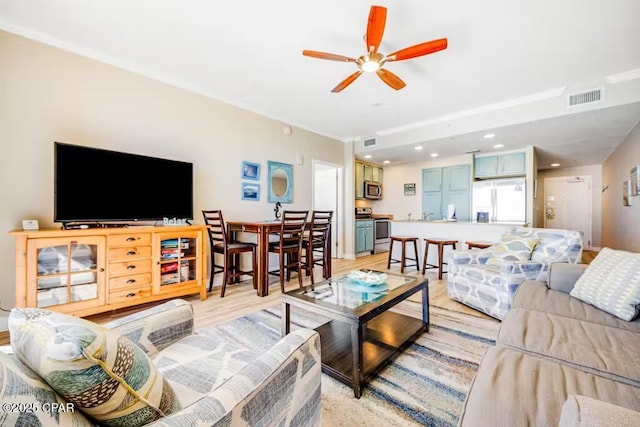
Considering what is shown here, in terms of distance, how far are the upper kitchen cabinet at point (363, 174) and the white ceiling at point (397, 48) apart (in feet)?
6.55

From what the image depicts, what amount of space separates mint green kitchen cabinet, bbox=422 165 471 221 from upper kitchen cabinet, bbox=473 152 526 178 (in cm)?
23

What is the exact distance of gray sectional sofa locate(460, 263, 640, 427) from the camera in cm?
78

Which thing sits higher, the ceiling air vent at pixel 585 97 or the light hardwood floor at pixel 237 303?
the ceiling air vent at pixel 585 97

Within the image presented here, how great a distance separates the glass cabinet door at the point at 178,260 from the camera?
9.21 feet

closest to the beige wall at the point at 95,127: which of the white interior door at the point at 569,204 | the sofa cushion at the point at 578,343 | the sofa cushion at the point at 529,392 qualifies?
the sofa cushion at the point at 529,392

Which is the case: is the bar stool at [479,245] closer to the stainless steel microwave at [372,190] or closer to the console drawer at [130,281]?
the stainless steel microwave at [372,190]

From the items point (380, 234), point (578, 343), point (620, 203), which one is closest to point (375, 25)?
point (578, 343)

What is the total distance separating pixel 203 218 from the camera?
3.56 m

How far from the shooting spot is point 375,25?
6.31 ft

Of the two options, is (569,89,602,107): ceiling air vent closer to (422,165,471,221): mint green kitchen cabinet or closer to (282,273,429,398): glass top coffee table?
(422,165,471,221): mint green kitchen cabinet

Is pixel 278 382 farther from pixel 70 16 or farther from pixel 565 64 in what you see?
pixel 565 64

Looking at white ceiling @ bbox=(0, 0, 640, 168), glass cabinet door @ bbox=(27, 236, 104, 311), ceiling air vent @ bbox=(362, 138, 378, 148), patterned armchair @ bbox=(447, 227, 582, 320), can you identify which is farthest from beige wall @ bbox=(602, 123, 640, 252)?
glass cabinet door @ bbox=(27, 236, 104, 311)

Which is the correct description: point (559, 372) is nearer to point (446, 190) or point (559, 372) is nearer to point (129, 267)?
point (129, 267)

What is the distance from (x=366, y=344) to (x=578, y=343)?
1.12 metres
